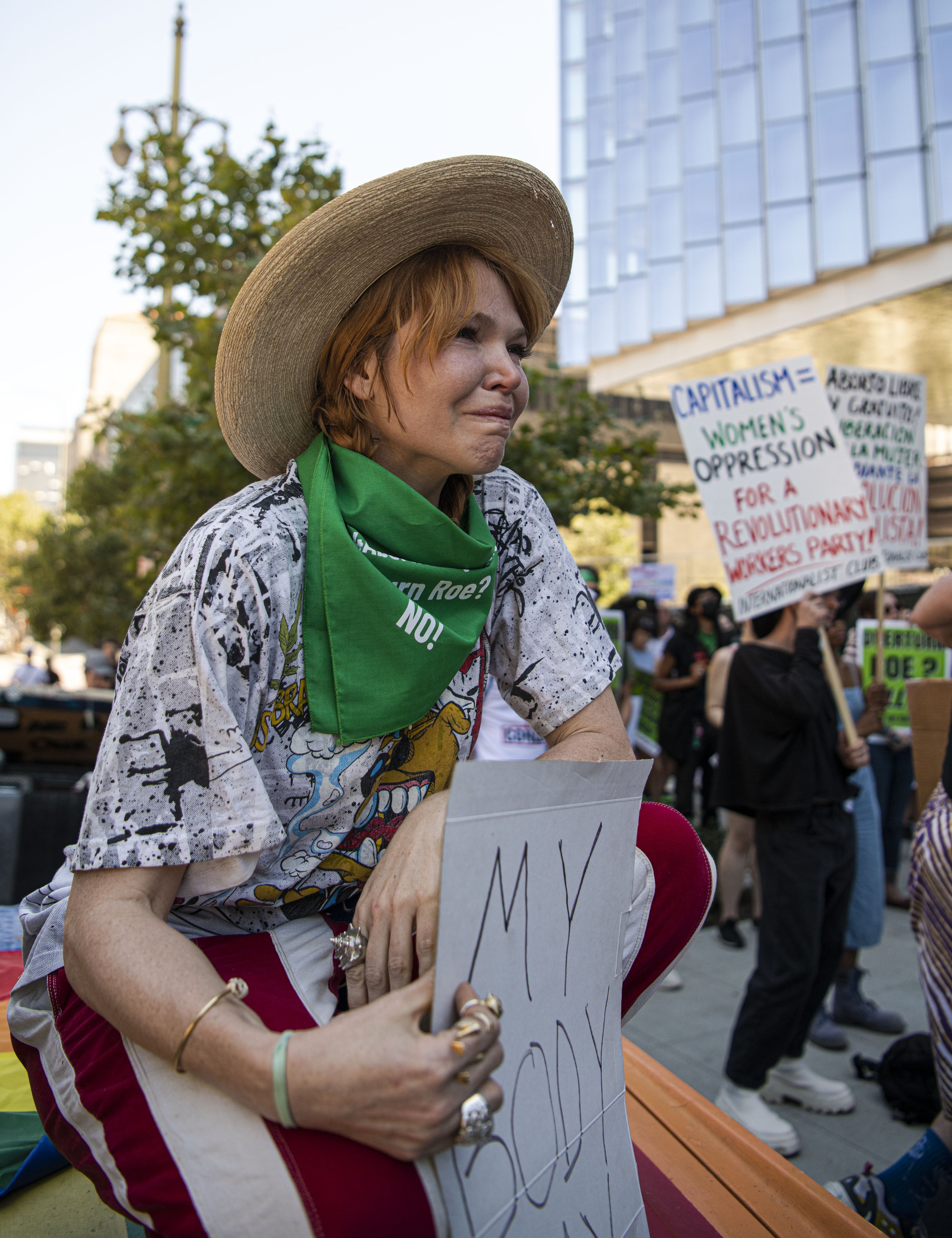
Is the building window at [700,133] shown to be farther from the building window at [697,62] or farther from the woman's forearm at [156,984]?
the woman's forearm at [156,984]

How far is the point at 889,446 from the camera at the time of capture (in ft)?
14.7

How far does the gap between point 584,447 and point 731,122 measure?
18.8m

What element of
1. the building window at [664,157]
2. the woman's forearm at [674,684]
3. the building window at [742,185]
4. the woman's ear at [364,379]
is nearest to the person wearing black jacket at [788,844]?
the woman's ear at [364,379]

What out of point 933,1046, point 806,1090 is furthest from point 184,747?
point 806,1090

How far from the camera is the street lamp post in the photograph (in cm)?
555

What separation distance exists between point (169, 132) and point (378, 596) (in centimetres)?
713

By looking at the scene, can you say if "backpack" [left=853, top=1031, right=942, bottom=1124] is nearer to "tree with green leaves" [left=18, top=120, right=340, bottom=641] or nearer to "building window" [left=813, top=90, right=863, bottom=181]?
"tree with green leaves" [left=18, top=120, right=340, bottom=641]

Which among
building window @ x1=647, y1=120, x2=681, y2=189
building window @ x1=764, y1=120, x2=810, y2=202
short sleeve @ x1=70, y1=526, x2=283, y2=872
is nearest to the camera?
short sleeve @ x1=70, y1=526, x2=283, y2=872

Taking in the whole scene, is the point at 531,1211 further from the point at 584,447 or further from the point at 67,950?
the point at 584,447

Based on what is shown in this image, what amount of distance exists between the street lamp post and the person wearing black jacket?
12.1 feet

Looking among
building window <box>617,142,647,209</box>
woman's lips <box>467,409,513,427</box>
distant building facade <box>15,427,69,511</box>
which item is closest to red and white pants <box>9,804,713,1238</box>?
woman's lips <box>467,409,513,427</box>

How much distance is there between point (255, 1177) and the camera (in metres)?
0.97

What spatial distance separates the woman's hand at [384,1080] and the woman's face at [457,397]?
803mm

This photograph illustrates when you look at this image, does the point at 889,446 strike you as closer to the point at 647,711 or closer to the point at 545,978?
the point at 647,711
